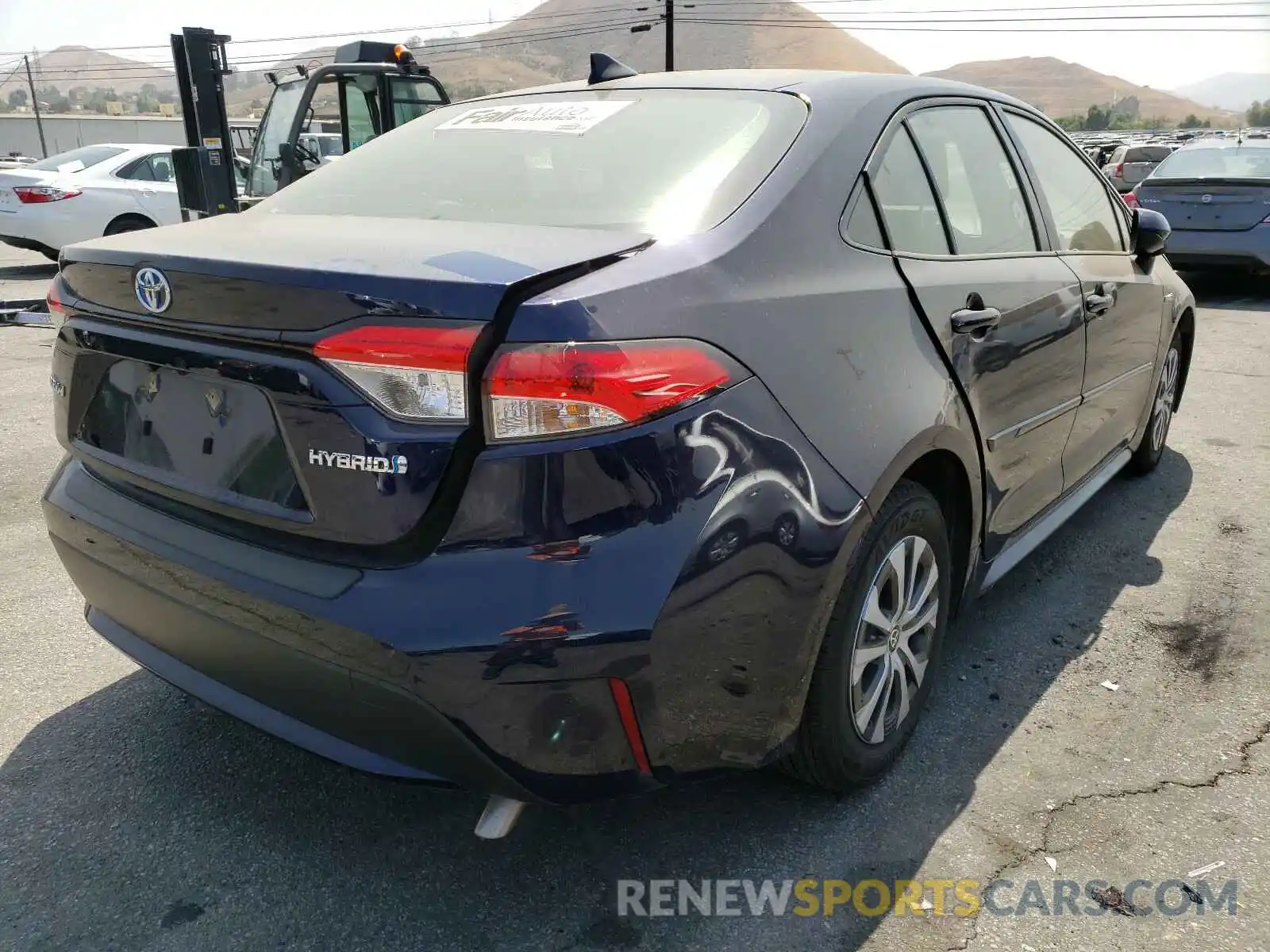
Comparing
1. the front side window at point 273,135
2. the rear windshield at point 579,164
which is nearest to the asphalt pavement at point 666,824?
the rear windshield at point 579,164

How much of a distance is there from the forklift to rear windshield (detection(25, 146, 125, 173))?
2.76m

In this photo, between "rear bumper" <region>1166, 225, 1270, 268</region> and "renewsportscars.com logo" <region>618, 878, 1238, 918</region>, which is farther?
"rear bumper" <region>1166, 225, 1270, 268</region>

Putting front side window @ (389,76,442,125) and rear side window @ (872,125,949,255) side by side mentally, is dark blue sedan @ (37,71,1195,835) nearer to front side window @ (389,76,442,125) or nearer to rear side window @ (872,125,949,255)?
rear side window @ (872,125,949,255)

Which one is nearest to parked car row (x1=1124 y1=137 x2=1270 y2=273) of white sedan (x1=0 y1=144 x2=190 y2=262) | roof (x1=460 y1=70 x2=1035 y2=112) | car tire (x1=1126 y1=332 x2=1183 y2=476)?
car tire (x1=1126 y1=332 x2=1183 y2=476)

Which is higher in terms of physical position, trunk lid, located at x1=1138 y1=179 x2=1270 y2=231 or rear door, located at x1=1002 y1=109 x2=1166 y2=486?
rear door, located at x1=1002 y1=109 x2=1166 y2=486

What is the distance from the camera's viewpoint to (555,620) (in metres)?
1.66

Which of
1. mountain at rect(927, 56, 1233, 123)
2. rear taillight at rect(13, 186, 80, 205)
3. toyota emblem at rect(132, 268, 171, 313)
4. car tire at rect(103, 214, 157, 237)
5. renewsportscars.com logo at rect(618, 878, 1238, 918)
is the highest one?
toyota emblem at rect(132, 268, 171, 313)

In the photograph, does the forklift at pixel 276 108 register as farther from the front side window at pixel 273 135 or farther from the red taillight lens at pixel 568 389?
the red taillight lens at pixel 568 389

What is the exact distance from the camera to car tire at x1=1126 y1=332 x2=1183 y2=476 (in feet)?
14.8

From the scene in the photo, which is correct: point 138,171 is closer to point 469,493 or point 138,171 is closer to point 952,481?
point 952,481

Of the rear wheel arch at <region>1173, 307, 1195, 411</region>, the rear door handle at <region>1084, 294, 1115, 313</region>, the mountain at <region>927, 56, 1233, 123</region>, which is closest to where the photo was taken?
the rear door handle at <region>1084, 294, 1115, 313</region>

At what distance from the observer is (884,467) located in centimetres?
211

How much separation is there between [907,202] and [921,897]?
5.26 ft

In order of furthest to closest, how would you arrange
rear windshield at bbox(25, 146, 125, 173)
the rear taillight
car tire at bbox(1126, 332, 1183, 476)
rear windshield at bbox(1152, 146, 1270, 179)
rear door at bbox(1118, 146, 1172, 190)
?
rear door at bbox(1118, 146, 1172, 190) < rear windshield at bbox(25, 146, 125, 173) < the rear taillight < rear windshield at bbox(1152, 146, 1270, 179) < car tire at bbox(1126, 332, 1183, 476)
